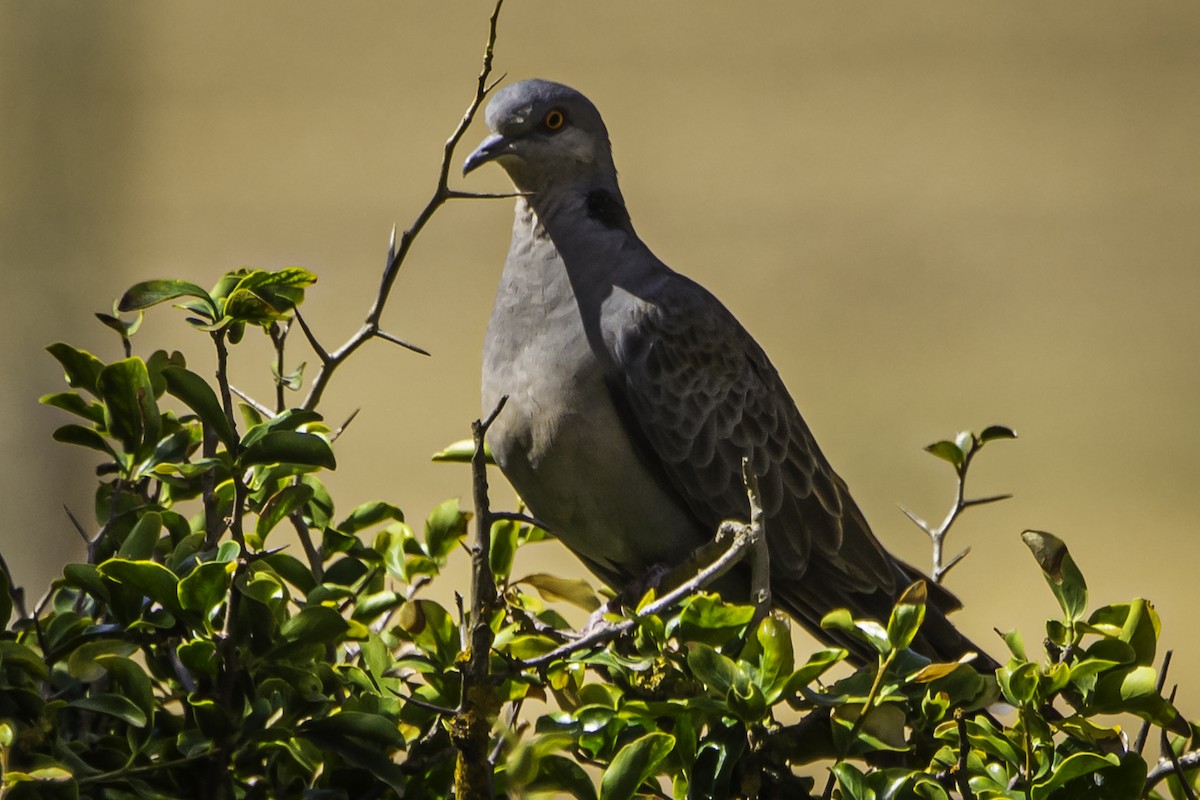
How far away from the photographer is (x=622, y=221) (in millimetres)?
3098

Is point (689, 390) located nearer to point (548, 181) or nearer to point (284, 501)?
point (548, 181)

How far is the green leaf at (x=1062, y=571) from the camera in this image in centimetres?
162

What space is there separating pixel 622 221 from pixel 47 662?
6.07 ft

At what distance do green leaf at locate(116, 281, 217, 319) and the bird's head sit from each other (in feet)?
4.48

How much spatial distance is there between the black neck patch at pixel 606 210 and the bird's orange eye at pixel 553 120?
17cm

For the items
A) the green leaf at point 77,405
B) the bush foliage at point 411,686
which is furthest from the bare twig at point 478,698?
the green leaf at point 77,405

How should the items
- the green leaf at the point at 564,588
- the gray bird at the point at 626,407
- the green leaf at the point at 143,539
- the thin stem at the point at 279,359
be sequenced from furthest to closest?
the gray bird at the point at 626,407 < the green leaf at the point at 564,588 < the thin stem at the point at 279,359 < the green leaf at the point at 143,539

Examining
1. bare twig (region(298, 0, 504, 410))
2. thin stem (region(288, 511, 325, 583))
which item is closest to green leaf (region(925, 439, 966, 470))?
bare twig (region(298, 0, 504, 410))

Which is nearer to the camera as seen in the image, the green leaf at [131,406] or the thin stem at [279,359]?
the green leaf at [131,406]

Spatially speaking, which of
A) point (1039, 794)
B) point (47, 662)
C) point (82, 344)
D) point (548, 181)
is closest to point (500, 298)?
point (548, 181)

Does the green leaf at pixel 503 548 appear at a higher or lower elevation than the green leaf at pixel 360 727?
higher

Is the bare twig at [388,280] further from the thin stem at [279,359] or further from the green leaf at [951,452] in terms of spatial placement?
the green leaf at [951,452]

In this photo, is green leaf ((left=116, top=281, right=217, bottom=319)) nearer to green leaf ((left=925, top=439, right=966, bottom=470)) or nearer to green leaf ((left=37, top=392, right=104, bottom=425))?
green leaf ((left=37, top=392, right=104, bottom=425))

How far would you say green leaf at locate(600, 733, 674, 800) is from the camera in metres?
1.41
